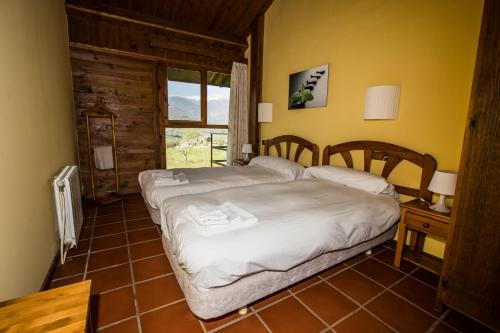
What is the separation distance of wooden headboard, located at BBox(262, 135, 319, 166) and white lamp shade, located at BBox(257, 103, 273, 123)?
377 mm

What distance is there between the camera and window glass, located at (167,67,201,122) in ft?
14.6

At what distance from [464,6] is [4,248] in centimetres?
368

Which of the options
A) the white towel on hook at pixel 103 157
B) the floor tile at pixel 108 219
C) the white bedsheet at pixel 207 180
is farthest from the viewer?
the white towel on hook at pixel 103 157

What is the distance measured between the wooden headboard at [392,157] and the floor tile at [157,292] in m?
2.39

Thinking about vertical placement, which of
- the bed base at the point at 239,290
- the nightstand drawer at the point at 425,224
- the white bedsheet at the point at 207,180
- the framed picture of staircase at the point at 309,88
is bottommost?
the bed base at the point at 239,290

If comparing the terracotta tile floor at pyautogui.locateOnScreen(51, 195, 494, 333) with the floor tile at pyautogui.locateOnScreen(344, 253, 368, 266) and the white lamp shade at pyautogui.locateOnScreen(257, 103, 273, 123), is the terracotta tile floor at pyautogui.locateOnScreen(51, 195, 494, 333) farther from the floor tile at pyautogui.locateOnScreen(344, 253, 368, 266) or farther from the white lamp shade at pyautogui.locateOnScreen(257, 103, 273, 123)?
the white lamp shade at pyautogui.locateOnScreen(257, 103, 273, 123)

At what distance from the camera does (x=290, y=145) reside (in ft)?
13.0

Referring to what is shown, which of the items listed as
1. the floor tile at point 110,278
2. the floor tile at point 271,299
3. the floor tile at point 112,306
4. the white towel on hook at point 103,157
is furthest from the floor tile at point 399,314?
the white towel on hook at point 103,157

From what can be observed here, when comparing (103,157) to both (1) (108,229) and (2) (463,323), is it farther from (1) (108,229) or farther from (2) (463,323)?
(2) (463,323)

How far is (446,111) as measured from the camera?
7.04 feet

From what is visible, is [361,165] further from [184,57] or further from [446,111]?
[184,57]

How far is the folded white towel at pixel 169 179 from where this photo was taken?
273 cm

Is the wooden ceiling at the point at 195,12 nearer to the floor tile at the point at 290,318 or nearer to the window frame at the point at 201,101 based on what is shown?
the window frame at the point at 201,101

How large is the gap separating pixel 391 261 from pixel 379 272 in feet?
0.91
